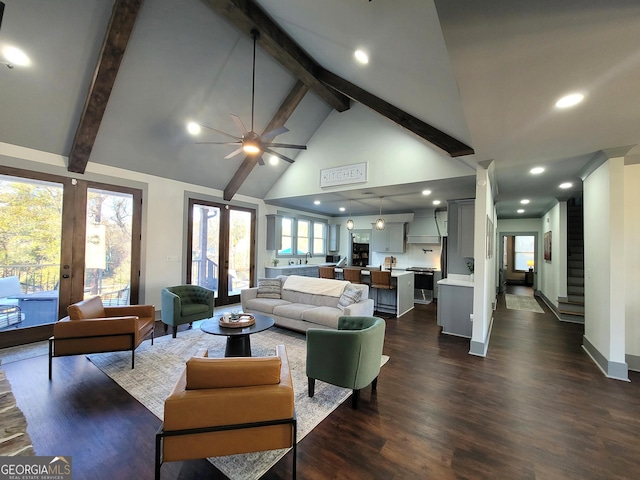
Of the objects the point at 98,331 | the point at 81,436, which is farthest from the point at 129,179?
the point at 81,436

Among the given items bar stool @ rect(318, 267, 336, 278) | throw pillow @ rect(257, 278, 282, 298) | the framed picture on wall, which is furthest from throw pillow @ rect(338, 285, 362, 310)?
the framed picture on wall

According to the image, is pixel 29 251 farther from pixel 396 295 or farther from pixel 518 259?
pixel 518 259

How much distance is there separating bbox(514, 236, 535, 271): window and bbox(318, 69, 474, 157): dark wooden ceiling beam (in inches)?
403

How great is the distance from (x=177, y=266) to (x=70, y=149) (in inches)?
101

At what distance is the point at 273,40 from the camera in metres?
3.58

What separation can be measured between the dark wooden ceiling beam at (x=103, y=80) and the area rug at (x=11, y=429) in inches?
123

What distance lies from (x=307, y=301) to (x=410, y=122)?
3298mm

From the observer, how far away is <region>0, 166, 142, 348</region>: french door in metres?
3.67

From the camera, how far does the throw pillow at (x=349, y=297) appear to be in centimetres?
412

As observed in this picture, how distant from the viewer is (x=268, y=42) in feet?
11.9

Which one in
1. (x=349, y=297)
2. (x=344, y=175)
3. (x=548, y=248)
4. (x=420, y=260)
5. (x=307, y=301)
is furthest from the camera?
(x=420, y=260)

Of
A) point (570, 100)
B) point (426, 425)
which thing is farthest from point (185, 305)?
point (570, 100)

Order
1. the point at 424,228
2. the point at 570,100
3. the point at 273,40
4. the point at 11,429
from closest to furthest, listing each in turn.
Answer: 1. the point at 11,429
2. the point at 570,100
3. the point at 273,40
4. the point at 424,228

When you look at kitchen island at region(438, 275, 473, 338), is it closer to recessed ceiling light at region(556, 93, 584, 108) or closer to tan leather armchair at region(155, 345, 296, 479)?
recessed ceiling light at region(556, 93, 584, 108)
